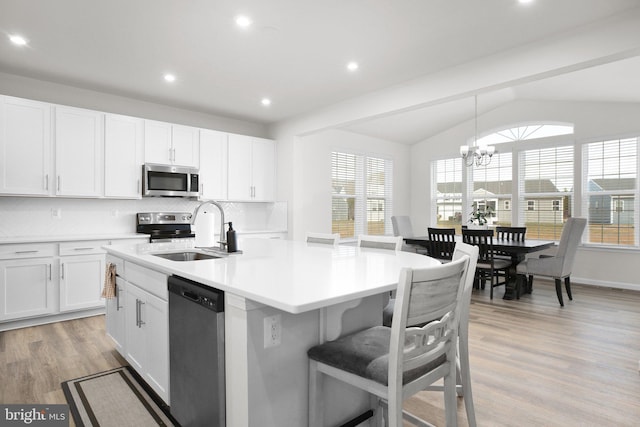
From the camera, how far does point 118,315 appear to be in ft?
8.78

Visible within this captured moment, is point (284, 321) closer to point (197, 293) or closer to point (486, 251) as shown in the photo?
point (197, 293)

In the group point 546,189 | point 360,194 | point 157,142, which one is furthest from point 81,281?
point 546,189

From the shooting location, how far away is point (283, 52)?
344 cm

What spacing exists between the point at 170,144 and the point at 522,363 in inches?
177

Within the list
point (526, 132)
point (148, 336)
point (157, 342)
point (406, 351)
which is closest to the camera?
point (406, 351)

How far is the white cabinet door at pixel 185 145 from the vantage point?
479 centimetres

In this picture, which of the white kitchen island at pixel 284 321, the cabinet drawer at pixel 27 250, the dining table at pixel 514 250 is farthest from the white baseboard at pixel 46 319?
the dining table at pixel 514 250

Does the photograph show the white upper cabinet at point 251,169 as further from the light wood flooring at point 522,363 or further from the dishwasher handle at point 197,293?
the dishwasher handle at point 197,293

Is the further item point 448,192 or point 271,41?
point 448,192

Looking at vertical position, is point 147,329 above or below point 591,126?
below

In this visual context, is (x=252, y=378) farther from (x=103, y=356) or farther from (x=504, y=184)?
(x=504, y=184)

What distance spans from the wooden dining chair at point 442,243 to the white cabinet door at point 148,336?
389 centimetres

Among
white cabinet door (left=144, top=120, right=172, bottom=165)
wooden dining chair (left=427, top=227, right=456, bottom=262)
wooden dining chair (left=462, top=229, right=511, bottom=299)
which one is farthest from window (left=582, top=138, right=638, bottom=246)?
white cabinet door (left=144, top=120, right=172, bottom=165)

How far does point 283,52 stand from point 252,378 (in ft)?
9.80
